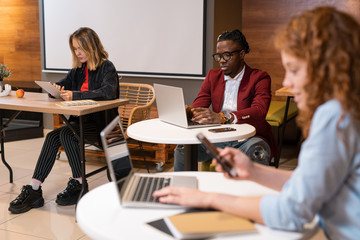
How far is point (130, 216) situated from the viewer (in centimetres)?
119

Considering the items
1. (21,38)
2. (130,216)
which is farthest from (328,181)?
(21,38)

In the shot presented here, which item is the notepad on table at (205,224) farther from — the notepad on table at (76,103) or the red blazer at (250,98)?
the notepad on table at (76,103)

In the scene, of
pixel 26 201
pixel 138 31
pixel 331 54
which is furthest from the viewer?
pixel 138 31

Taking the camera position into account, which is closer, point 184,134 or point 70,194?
point 184,134

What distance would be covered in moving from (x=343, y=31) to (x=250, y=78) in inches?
73.8

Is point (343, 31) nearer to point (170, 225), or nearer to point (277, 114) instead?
point (170, 225)

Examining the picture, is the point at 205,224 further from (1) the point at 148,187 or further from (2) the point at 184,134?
(2) the point at 184,134

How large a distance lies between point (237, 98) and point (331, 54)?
1873 mm

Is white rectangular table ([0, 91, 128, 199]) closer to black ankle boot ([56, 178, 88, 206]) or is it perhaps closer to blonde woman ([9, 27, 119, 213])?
blonde woman ([9, 27, 119, 213])

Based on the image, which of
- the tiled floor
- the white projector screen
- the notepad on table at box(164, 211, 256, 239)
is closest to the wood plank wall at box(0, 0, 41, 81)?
the white projector screen

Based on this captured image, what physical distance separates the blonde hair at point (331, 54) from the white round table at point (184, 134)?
117 centimetres

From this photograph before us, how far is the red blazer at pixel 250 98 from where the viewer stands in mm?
2643

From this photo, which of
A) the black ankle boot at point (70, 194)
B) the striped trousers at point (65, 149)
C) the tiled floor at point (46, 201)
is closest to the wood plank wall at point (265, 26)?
the tiled floor at point (46, 201)

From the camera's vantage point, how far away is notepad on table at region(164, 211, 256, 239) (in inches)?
40.7
